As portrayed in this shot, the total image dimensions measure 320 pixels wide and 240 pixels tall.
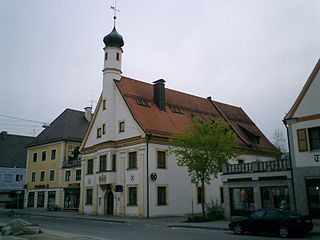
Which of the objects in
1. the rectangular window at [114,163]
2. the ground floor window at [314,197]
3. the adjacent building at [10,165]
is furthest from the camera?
the adjacent building at [10,165]

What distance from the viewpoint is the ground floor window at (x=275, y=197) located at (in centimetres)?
2506

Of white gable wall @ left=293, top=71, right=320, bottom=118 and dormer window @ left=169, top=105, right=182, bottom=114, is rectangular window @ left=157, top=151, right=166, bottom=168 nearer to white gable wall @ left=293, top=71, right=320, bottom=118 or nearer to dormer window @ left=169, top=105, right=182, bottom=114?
dormer window @ left=169, top=105, right=182, bottom=114

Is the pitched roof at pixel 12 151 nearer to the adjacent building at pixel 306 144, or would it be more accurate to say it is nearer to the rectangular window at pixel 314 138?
the adjacent building at pixel 306 144

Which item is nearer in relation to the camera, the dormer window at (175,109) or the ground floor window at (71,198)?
the dormer window at (175,109)

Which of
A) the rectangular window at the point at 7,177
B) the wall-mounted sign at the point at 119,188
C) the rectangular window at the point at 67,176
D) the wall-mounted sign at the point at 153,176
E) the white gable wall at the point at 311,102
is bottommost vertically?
the wall-mounted sign at the point at 119,188

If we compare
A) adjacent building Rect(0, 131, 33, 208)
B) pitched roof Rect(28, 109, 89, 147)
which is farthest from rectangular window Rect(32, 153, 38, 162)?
adjacent building Rect(0, 131, 33, 208)

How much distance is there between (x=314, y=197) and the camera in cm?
2312

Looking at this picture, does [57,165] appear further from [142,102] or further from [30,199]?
[142,102]

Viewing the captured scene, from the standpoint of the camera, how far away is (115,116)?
3900cm

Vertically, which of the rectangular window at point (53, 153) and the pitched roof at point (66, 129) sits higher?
the pitched roof at point (66, 129)

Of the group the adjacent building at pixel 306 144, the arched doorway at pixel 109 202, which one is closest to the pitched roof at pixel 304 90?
the adjacent building at pixel 306 144

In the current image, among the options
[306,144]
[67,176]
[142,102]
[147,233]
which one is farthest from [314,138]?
[67,176]

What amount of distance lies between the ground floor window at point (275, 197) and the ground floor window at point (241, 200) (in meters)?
1.01

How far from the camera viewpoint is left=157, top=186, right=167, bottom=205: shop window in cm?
3497
